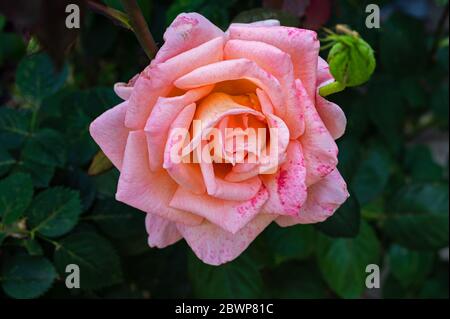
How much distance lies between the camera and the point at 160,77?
434mm

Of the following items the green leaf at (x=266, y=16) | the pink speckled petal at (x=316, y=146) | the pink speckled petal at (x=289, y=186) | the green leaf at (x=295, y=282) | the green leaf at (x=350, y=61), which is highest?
the green leaf at (x=266, y=16)

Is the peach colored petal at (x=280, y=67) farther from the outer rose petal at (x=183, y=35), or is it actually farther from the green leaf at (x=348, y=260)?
the green leaf at (x=348, y=260)

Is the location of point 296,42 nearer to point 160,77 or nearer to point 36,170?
point 160,77

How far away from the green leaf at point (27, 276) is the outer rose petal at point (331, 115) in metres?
0.33

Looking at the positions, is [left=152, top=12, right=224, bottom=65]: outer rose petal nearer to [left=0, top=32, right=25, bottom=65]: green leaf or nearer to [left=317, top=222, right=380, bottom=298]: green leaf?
[left=317, top=222, right=380, bottom=298]: green leaf

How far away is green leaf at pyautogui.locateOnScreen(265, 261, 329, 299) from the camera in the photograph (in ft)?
2.94

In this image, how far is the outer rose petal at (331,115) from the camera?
0.46 metres

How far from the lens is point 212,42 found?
17.4 inches

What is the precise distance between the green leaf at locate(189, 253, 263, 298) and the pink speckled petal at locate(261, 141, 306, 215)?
0.29 meters

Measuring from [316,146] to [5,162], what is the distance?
38cm

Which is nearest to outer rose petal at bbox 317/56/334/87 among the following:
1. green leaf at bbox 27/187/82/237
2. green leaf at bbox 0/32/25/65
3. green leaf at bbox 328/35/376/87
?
green leaf at bbox 328/35/376/87

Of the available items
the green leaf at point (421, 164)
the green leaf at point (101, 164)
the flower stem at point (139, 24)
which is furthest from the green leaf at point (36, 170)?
the green leaf at point (421, 164)

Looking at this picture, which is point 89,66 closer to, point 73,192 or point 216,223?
point 73,192

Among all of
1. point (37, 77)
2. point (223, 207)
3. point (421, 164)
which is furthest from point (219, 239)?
point (421, 164)
